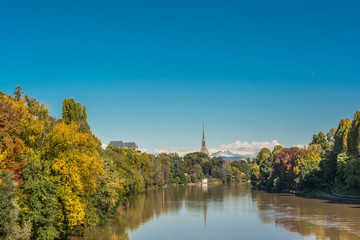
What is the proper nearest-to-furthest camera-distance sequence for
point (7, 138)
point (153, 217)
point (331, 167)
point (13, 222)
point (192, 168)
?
point (13, 222) < point (7, 138) < point (153, 217) < point (331, 167) < point (192, 168)

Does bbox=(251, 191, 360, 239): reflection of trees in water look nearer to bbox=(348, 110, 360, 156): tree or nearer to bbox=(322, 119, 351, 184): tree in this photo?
bbox=(348, 110, 360, 156): tree

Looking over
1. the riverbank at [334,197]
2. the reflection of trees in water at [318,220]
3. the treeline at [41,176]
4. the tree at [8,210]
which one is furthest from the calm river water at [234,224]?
the tree at [8,210]

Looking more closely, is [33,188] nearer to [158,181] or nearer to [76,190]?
[76,190]

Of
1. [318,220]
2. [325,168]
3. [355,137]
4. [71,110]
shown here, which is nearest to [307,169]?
[325,168]

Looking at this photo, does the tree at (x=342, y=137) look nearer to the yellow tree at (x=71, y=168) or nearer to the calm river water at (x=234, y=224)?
the calm river water at (x=234, y=224)

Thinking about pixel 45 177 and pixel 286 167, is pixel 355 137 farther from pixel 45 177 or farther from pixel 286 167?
pixel 45 177

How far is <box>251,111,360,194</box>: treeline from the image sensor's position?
5884 cm

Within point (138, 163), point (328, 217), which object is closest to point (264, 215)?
Answer: point (328, 217)

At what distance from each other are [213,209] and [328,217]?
57.1 ft

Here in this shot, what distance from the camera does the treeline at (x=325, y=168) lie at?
193 ft

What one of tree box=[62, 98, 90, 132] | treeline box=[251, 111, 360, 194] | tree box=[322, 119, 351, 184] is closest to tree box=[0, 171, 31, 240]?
tree box=[62, 98, 90, 132]

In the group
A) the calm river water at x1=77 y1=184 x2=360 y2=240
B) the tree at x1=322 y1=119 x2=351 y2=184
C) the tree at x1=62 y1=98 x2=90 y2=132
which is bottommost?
the calm river water at x1=77 y1=184 x2=360 y2=240

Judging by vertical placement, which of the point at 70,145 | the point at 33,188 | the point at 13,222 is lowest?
the point at 13,222

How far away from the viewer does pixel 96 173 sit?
2869cm
